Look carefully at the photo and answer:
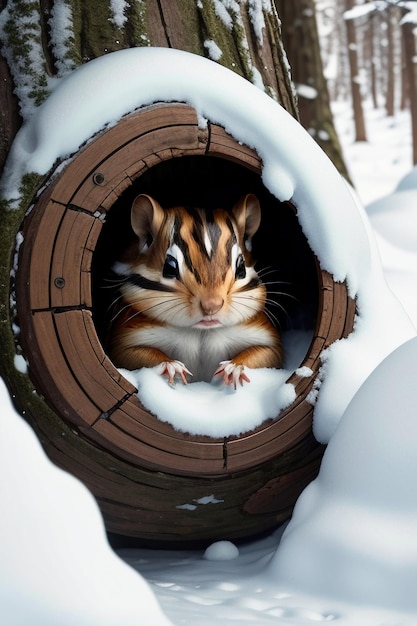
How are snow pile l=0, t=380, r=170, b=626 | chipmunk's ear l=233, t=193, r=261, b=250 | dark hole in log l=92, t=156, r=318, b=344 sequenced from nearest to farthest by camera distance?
snow pile l=0, t=380, r=170, b=626 < chipmunk's ear l=233, t=193, r=261, b=250 < dark hole in log l=92, t=156, r=318, b=344

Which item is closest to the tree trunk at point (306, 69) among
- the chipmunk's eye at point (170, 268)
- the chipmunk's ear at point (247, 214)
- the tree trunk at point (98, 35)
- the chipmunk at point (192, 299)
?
the tree trunk at point (98, 35)

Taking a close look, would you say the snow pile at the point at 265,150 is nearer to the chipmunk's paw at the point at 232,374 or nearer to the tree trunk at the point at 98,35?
the tree trunk at the point at 98,35

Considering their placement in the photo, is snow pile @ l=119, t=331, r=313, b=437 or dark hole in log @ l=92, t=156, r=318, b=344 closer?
snow pile @ l=119, t=331, r=313, b=437

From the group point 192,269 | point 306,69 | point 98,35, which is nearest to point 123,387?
point 192,269

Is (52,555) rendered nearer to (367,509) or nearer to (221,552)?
(367,509)

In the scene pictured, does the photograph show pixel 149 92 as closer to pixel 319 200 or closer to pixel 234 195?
pixel 319 200

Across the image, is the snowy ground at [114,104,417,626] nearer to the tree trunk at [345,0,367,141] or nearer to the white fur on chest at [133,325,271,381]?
the white fur on chest at [133,325,271,381]

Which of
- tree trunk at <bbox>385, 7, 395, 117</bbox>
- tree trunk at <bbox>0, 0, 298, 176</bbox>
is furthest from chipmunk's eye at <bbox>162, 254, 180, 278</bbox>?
tree trunk at <bbox>385, 7, 395, 117</bbox>

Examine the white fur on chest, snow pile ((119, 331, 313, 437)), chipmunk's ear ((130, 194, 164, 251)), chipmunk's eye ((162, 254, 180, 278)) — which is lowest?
snow pile ((119, 331, 313, 437))

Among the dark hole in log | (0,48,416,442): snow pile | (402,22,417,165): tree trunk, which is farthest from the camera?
(402,22,417,165): tree trunk

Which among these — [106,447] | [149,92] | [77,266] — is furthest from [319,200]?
[106,447]
